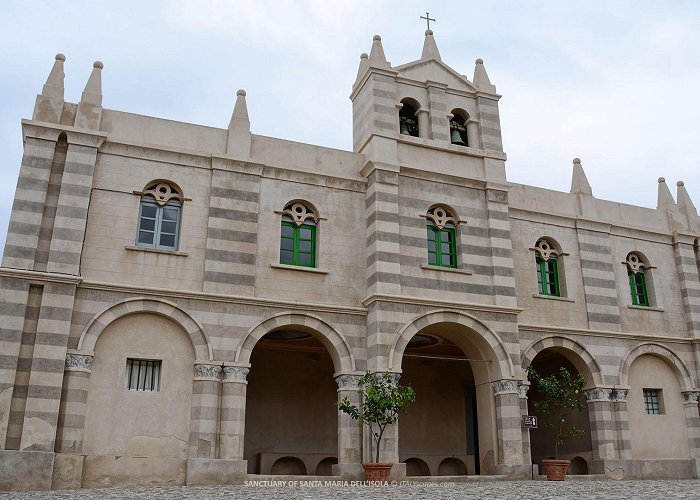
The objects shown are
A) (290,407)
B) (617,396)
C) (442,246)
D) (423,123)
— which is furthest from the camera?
(290,407)

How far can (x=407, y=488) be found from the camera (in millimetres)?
15664

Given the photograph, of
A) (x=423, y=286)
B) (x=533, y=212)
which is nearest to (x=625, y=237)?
(x=533, y=212)

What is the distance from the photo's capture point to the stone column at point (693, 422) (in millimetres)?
22547

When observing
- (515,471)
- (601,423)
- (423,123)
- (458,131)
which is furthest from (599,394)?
(423,123)

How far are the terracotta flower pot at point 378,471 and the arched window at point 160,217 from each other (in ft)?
25.5

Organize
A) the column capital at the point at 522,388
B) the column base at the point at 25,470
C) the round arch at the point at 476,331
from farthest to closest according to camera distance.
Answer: the column capital at the point at 522,388 → the round arch at the point at 476,331 → the column base at the point at 25,470

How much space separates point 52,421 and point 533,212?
51.6 ft

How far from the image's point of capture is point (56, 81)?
743 inches

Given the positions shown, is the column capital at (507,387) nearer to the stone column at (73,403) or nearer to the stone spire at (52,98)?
the stone column at (73,403)

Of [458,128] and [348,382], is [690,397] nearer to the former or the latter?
[458,128]

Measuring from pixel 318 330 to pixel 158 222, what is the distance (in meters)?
5.28

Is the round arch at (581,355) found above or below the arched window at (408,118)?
below

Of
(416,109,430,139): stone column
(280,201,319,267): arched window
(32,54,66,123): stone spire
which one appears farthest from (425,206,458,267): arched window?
(32,54,66,123): stone spire

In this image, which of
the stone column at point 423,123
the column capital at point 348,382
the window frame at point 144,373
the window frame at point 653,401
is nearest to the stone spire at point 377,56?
the stone column at point 423,123
